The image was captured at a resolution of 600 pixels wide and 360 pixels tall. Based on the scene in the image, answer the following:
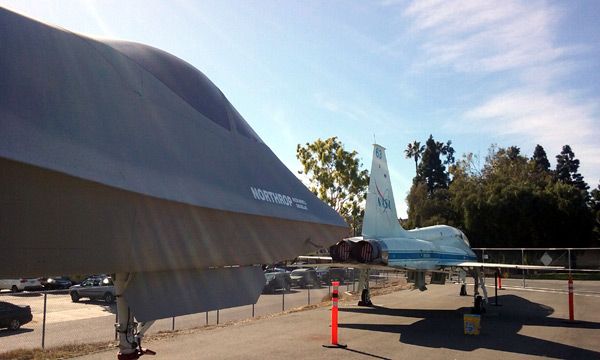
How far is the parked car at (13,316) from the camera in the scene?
12039 mm

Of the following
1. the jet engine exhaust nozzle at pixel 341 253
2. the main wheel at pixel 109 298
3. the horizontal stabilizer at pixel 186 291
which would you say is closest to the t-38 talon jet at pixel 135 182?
the horizontal stabilizer at pixel 186 291

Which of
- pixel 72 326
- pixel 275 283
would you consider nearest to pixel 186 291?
pixel 72 326

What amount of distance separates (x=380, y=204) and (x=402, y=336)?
5.15 metres

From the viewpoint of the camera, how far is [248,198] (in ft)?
12.0

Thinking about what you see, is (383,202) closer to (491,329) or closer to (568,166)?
(491,329)

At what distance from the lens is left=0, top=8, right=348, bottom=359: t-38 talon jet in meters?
2.27

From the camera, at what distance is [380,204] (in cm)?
1591

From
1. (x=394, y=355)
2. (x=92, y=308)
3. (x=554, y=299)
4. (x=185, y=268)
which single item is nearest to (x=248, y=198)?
(x=185, y=268)

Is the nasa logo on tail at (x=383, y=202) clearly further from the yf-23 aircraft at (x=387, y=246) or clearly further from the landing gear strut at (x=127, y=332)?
the landing gear strut at (x=127, y=332)

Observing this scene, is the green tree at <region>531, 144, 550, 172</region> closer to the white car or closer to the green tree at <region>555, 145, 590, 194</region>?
the green tree at <region>555, 145, 590, 194</region>

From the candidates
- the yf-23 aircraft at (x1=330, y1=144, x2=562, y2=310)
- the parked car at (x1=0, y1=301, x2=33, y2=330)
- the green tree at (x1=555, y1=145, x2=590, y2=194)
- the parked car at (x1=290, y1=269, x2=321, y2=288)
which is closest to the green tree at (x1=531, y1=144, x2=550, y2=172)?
the green tree at (x1=555, y1=145, x2=590, y2=194)

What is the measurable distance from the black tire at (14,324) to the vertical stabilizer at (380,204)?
9707 millimetres

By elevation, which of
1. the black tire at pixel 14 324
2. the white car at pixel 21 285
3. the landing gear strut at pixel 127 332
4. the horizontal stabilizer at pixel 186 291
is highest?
the horizontal stabilizer at pixel 186 291

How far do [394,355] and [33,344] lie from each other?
7.72m
